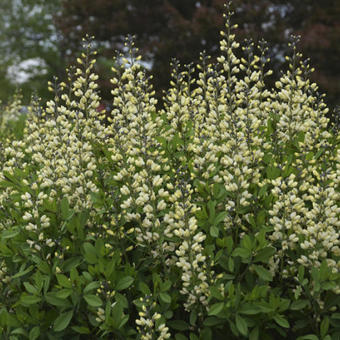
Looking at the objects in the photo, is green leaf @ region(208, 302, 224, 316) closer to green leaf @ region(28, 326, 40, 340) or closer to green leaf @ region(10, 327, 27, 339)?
green leaf @ region(28, 326, 40, 340)

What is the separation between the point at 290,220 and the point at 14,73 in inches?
1234

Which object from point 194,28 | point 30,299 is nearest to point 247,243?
point 30,299

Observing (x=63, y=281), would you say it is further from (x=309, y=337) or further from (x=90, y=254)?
(x=309, y=337)

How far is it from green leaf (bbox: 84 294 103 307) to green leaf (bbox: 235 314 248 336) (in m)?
0.75

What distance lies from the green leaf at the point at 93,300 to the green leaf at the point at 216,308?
0.61 meters

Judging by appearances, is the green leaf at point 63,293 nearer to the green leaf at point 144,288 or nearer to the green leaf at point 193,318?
the green leaf at point 144,288

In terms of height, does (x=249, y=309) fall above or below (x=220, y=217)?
below

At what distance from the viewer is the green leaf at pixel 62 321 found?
2.80m

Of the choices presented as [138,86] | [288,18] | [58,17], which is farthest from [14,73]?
[138,86]

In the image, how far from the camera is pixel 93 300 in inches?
109

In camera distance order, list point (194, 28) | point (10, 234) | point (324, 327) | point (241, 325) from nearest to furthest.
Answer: point (241, 325) < point (324, 327) < point (10, 234) < point (194, 28)

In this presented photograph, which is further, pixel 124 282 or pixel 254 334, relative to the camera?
pixel 124 282

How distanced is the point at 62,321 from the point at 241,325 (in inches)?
40.2

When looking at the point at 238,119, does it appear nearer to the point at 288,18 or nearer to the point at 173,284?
the point at 173,284
